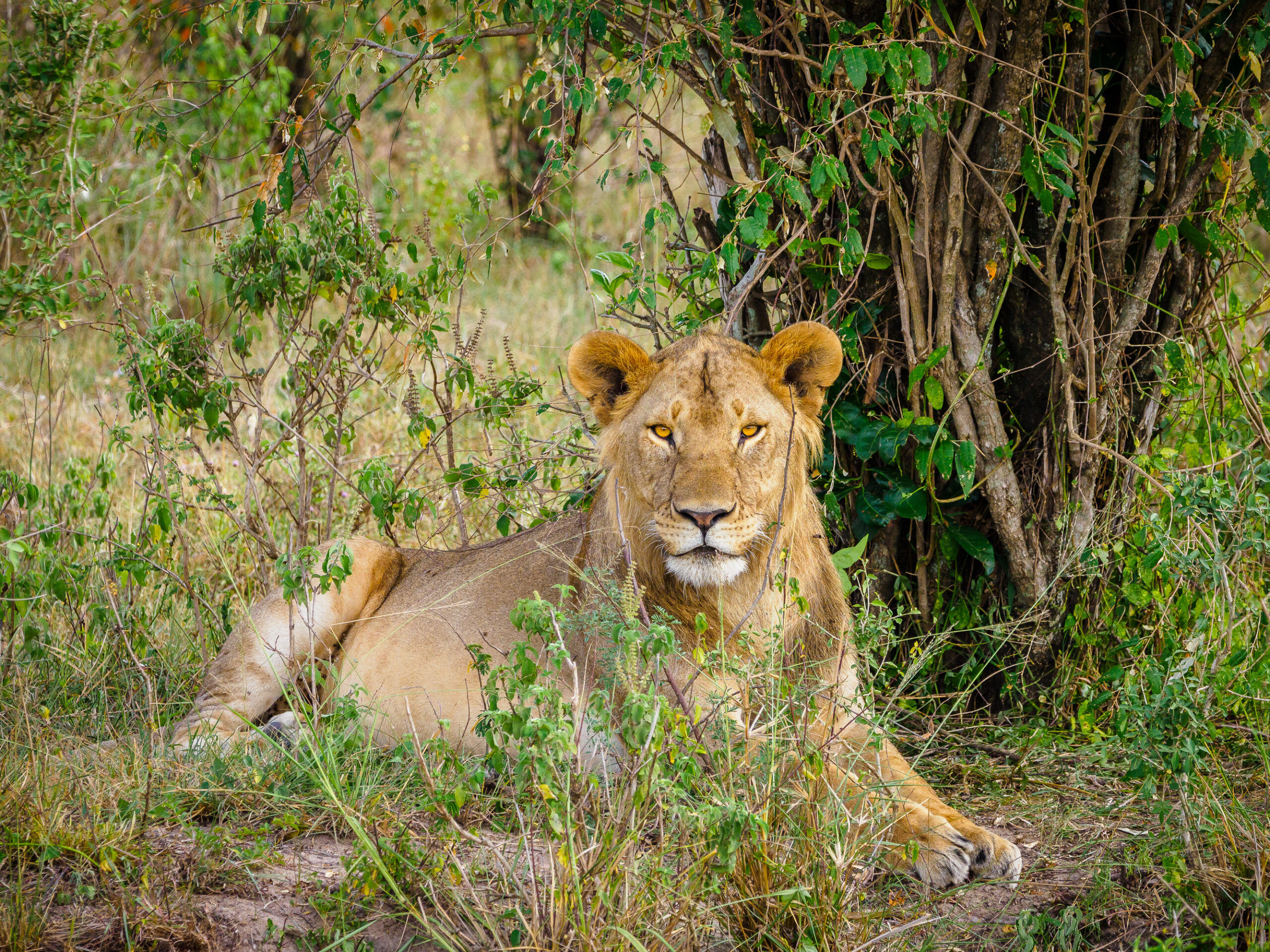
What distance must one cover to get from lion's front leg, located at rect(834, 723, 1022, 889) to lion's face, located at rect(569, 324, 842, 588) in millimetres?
613

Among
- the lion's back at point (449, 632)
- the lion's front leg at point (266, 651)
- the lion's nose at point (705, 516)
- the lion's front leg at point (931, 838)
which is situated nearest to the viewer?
the lion's front leg at point (931, 838)

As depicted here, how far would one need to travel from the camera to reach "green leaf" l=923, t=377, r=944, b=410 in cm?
397

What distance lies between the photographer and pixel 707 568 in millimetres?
3305

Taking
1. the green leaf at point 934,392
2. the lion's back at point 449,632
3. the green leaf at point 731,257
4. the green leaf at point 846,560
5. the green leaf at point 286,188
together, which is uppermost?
the green leaf at point 286,188

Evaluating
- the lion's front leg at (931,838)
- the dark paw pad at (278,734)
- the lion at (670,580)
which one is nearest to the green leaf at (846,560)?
the lion at (670,580)

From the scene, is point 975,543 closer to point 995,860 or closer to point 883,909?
point 995,860

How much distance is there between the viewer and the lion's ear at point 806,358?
3.56 meters

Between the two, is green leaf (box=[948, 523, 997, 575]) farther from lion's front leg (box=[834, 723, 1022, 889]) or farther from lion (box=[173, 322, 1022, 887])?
lion's front leg (box=[834, 723, 1022, 889])

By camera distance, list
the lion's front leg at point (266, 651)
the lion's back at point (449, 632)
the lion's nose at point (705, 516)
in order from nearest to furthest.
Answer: the lion's nose at point (705, 516), the lion's back at point (449, 632), the lion's front leg at point (266, 651)

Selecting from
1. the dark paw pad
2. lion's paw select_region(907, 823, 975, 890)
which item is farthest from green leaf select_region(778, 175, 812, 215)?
the dark paw pad

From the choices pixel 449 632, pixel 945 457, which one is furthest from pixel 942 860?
pixel 449 632

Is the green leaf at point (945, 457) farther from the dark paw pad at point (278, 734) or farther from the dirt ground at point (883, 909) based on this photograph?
the dark paw pad at point (278, 734)

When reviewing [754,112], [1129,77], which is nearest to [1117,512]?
[1129,77]

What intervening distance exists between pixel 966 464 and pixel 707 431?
991 millimetres
